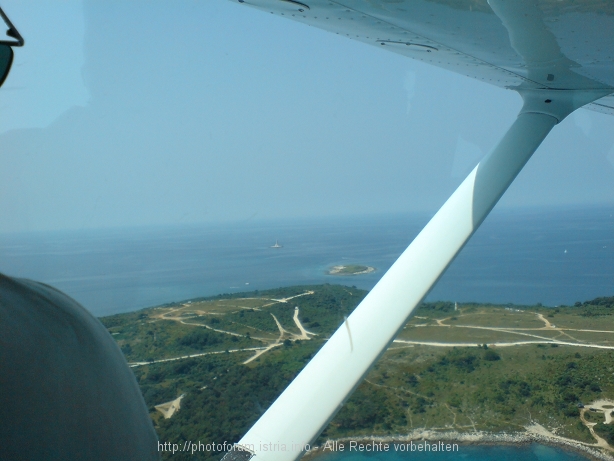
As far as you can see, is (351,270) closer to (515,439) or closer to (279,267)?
(279,267)

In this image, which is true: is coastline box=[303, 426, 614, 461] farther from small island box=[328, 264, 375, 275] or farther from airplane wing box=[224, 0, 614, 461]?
airplane wing box=[224, 0, 614, 461]

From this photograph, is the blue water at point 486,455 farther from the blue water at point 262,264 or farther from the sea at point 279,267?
the blue water at point 262,264

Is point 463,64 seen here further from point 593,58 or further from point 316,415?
point 316,415

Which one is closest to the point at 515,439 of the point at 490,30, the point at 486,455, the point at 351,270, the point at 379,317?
the point at 486,455

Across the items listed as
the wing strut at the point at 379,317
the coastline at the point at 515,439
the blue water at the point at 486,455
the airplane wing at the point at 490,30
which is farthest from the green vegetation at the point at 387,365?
the airplane wing at the point at 490,30

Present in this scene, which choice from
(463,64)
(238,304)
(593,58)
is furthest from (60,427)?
(238,304)

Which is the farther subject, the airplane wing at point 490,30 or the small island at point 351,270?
the small island at point 351,270

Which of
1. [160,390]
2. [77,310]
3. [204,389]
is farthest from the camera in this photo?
[204,389]
